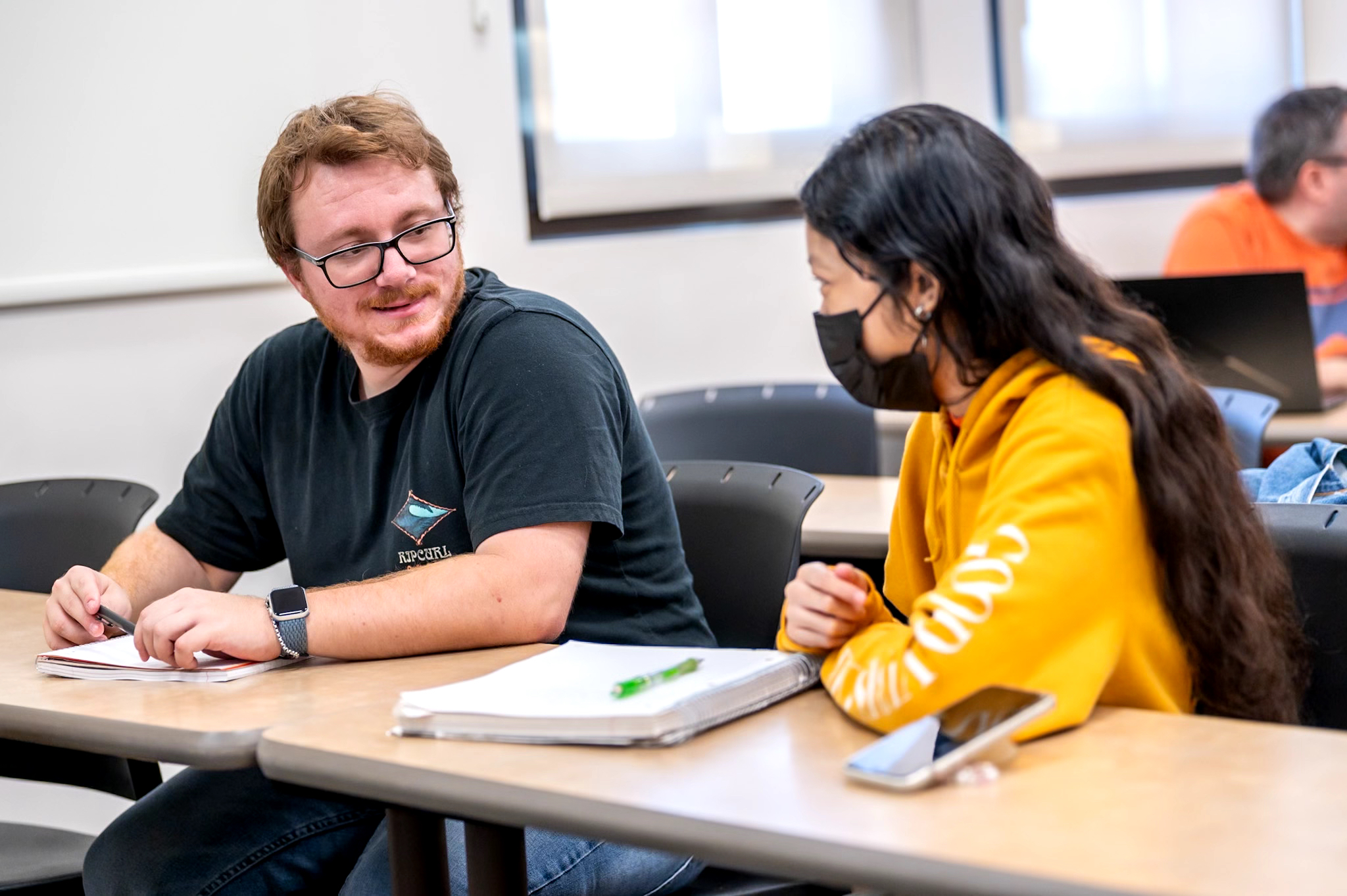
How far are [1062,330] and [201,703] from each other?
35.6 inches

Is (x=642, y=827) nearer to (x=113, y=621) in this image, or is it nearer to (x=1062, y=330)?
(x=1062, y=330)

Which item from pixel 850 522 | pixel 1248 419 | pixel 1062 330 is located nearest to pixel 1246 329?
pixel 1248 419

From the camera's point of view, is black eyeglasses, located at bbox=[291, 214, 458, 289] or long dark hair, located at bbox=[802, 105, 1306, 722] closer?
long dark hair, located at bbox=[802, 105, 1306, 722]

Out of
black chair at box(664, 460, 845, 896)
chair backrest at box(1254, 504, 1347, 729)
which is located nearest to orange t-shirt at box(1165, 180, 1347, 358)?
black chair at box(664, 460, 845, 896)

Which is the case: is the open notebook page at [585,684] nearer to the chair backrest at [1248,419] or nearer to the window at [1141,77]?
the chair backrest at [1248,419]

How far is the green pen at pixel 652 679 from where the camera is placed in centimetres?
118

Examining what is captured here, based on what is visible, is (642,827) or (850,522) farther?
(850,522)

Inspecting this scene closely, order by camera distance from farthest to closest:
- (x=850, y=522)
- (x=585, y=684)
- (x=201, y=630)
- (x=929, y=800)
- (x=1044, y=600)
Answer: (x=850, y=522) < (x=201, y=630) < (x=585, y=684) < (x=1044, y=600) < (x=929, y=800)

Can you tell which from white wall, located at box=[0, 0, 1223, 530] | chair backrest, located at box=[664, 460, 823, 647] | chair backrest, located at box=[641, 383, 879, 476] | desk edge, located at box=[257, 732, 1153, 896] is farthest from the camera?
white wall, located at box=[0, 0, 1223, 530]

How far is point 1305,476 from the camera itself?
1.74 meters

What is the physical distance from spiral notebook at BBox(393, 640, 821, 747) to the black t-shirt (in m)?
0.30

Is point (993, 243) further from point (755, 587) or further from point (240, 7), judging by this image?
point (240, 7)

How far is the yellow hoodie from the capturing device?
112cm

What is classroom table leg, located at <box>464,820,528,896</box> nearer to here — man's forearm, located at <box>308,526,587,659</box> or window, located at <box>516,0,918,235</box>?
man's forearm, located at <box>308,526,587,659</box>
